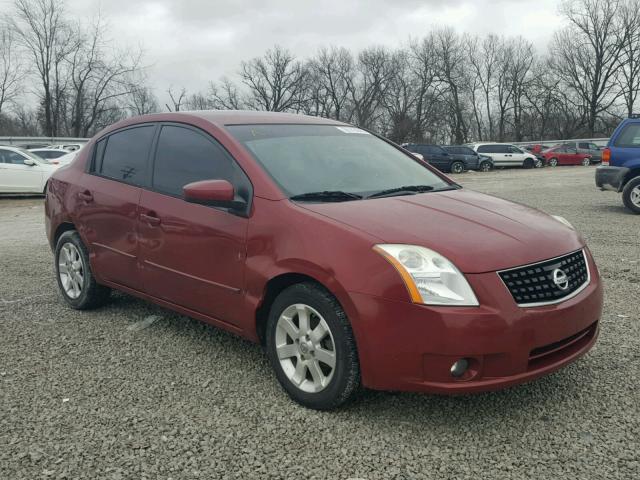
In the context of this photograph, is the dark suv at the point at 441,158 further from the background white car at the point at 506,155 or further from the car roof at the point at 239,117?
the car roof at the point at 239,117

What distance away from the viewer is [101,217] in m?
4.50

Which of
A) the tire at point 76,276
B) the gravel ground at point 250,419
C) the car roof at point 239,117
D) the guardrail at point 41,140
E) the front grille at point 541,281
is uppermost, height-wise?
the guardrail at point 41,140

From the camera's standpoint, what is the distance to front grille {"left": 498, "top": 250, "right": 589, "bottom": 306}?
108 inches

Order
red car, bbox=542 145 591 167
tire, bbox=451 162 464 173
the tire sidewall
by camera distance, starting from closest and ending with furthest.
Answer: the tire sidewall → tire, bbox=451 162 464 173 → red car, bbox=542 145 591 167

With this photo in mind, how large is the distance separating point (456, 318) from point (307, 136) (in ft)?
6.02

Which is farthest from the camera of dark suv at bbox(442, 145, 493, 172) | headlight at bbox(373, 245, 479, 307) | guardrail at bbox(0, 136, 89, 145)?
guardrail at bbox(0, 136, 89, 145)

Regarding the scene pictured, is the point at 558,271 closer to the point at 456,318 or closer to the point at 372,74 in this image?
the point at 456,318

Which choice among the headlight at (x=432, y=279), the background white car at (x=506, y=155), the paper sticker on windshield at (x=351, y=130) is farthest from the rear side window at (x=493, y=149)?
the headlight at (x=432, y=279)

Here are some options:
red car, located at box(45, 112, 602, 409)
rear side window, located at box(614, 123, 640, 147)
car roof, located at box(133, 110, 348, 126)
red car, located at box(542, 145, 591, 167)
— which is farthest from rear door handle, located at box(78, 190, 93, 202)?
red car, located at box(542, 145, 591, 167)

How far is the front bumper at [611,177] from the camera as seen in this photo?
10797 millimetres

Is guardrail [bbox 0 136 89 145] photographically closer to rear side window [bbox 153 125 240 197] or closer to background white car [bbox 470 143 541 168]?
background white car [bbox 470 143 541 168]

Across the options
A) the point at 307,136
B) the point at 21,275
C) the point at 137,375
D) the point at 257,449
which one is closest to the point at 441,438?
the point at 257,449

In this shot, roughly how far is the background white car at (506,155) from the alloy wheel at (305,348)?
3265cm

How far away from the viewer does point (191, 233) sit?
11.9ft
